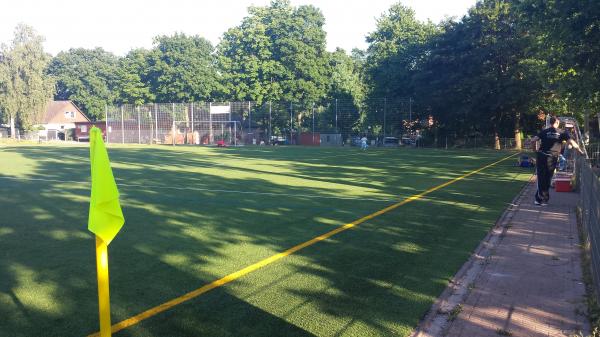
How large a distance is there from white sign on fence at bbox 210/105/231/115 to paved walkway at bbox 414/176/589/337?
176 feet

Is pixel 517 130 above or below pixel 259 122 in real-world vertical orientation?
below

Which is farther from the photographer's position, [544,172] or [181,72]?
[181,72]

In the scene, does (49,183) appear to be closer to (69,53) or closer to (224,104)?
(224,104)

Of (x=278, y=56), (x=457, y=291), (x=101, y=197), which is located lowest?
(x=457, y=291)

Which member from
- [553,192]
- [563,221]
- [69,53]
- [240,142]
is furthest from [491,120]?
[69,53]

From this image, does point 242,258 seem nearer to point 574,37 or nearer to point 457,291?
point 457,291

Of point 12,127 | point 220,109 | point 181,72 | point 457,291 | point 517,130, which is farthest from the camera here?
point 181,72

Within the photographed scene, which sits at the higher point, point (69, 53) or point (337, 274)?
point (69, 53)

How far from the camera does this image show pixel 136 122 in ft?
206

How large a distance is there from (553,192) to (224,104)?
165 ft

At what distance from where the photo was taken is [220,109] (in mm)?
60375

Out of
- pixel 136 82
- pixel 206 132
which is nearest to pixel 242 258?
pixel 206 132

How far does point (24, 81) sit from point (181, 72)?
20479 millimetres

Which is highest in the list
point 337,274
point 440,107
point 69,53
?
point 69,53
